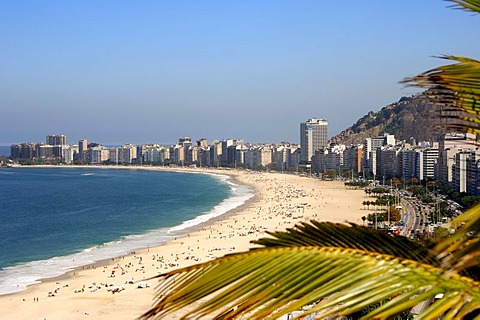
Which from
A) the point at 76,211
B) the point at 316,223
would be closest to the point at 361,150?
the point at 76,211

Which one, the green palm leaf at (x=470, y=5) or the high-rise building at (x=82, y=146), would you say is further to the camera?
the high-rise building at (x=82, y=146)

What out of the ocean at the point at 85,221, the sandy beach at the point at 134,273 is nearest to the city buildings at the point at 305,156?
the sandy beach at the point at 134,273

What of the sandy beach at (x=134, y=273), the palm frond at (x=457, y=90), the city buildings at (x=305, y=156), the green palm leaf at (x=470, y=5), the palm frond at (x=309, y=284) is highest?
the green palm leaf at (x=470, y=5)

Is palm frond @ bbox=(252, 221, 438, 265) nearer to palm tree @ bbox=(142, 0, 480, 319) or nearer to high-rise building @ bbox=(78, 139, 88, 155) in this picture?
palm tree @ bbox=(142, 0, 480, 319)

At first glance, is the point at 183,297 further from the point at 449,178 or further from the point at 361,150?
the point at 361,150

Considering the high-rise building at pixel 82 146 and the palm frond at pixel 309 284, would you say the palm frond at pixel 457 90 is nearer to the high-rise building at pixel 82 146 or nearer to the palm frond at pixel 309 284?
the palm frond at pixel 309 284
